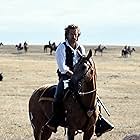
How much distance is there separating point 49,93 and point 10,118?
7.27 m

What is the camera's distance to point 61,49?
945 cm

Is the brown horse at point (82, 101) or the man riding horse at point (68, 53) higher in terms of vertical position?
the man riding horse at point (68, 53)

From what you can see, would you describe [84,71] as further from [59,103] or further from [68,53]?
[59,103]

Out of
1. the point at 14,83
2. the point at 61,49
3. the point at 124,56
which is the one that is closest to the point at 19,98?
the point at 14,83

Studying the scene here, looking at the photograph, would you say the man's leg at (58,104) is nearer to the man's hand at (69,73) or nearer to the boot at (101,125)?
the man's hand at (69,73)

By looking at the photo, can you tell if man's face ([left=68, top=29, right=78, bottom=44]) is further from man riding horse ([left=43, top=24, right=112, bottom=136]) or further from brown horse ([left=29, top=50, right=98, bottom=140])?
brown horse ([left=29, top=50, right=98, bottom=140])

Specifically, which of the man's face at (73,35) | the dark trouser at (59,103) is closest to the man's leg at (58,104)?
the dark trouser at (59,103)

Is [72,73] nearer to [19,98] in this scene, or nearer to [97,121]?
[97,121]

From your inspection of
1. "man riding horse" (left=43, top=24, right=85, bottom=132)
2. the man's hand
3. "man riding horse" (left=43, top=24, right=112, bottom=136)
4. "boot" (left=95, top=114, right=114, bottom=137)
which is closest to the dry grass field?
"boot" (left=95, top=114, right=114, bottom=137)

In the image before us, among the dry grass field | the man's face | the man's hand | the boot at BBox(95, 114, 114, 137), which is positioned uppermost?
the man's face

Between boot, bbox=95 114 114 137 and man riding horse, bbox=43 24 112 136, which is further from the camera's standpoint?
boot, bbox=95 114 114 137

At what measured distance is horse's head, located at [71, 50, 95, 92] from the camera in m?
8.93

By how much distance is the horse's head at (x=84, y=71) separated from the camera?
352 inches

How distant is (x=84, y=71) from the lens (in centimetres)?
893
